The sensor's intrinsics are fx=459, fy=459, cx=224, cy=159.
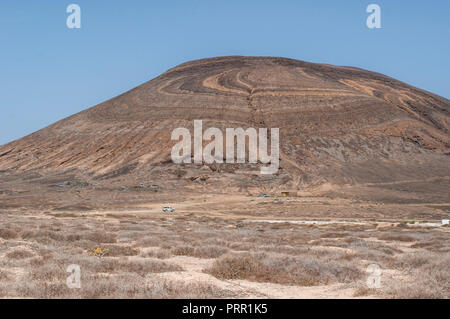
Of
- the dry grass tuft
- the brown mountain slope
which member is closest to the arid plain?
the dry grass tuft

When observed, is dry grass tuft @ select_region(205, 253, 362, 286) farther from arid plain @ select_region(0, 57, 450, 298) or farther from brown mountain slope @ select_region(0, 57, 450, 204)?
brown mountain slope @ select_region(0, 57, 450, 204)

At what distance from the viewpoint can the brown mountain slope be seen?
67.5 m

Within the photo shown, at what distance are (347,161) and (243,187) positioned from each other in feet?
63.6

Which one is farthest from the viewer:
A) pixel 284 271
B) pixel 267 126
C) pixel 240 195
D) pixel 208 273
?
pixel 267 126

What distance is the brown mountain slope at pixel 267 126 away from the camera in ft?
221

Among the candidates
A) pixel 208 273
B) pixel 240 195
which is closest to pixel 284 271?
pixel 208 273

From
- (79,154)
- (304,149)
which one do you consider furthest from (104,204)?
(304,149)

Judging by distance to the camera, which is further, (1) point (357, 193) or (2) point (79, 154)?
(2) point (79, 154)

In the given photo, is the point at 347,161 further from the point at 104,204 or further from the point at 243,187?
the point at 104,204

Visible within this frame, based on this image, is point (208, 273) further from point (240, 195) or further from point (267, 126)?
point (267, 126)

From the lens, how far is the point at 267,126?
81.4 m

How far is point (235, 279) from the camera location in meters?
9.53
